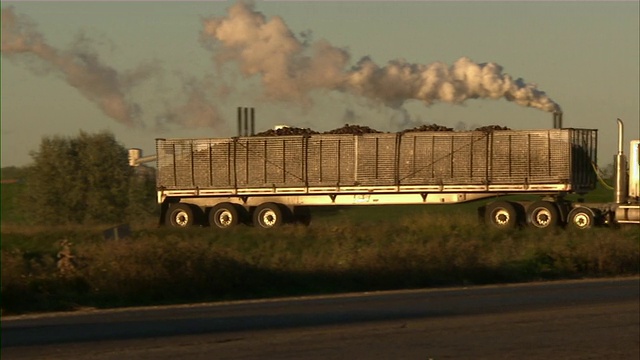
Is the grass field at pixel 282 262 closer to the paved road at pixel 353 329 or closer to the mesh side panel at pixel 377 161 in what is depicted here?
the paved road at pixel 353 329

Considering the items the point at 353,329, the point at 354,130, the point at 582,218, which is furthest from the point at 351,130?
the point at 353,329

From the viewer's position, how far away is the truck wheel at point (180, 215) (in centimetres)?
3631

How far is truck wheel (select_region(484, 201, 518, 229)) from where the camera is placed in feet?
109

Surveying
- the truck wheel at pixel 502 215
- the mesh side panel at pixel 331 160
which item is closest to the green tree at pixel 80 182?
the mesh side panel at pixel 331 160

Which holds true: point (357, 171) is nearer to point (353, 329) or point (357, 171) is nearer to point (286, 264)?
point (286, 264)

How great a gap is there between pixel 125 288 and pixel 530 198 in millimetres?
19550

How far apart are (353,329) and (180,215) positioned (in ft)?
72.8

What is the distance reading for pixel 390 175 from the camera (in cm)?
3506

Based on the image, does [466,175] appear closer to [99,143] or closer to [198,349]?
[99,143]

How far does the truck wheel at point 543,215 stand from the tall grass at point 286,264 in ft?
6.67

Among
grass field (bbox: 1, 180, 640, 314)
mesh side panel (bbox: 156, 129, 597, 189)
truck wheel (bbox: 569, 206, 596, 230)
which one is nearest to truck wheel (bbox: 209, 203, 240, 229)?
mesh side panel (bbox: 156, 129, 597, 189)

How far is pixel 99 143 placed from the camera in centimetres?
4281

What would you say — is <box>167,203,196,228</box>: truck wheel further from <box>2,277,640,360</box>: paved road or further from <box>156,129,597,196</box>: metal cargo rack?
<box>2,277,640,360</box>: paved road

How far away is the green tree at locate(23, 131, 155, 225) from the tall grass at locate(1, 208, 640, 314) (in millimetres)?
11142
